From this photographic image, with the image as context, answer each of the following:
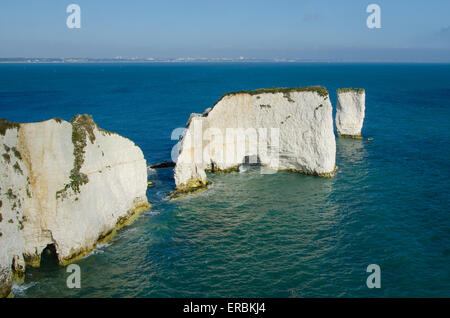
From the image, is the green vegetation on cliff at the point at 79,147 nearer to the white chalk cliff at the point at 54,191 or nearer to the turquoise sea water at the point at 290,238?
the white chalk cliff at the point at 54,191

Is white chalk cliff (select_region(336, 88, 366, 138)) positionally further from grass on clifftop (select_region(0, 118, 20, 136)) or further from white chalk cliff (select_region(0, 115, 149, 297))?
grass on clifftop (select_region(0, 118, 20, 136))

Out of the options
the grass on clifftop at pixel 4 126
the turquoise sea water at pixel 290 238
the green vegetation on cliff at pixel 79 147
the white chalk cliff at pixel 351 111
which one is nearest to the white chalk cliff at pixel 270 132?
the turquoise sea water at pixel 290 238

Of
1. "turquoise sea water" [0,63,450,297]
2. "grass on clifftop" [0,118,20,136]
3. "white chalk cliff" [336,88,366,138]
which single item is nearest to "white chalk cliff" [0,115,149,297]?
"grass on clifftop" [0,118,20,136]

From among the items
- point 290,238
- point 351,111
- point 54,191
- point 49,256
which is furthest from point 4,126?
point 351,111

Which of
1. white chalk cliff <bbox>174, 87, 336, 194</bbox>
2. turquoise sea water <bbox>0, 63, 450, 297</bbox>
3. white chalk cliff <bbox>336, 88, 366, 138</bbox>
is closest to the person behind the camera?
turquoise sea water <bbox>0, 63, 450, 297</bbox>
